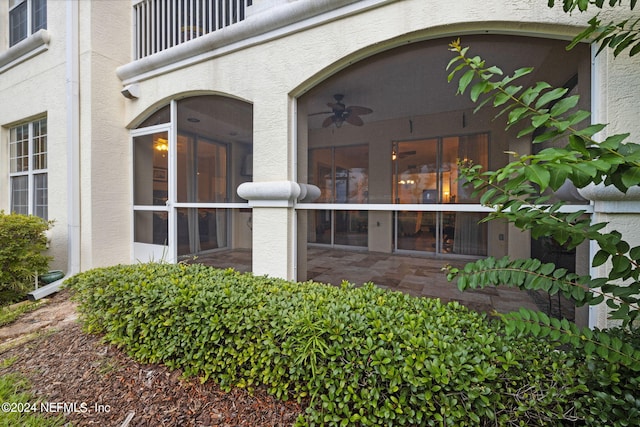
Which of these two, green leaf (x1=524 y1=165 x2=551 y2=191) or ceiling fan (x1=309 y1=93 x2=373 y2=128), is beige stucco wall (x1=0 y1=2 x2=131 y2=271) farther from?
green leaf (x1=524 y1=165 x2=551 y2=191)

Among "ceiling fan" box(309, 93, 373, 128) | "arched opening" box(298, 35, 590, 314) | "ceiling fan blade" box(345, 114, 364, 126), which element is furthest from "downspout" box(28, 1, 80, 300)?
"ceiling fan blade" box(345, 114, 364, 126)

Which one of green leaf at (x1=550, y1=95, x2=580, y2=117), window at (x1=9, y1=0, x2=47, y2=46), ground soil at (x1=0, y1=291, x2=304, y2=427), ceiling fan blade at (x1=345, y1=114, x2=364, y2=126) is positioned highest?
window at (x1=9, y1=0, x2=47, y2=46)

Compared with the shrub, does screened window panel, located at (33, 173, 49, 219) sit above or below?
above

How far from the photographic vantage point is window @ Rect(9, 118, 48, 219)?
17.4ft

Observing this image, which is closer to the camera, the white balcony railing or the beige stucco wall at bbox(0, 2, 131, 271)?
the white balcony railing

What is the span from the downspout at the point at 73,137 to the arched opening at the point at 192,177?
817mm

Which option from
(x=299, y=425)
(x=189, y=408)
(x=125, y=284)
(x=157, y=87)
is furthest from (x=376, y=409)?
(x=157, y=87)

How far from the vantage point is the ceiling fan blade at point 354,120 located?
125 inches

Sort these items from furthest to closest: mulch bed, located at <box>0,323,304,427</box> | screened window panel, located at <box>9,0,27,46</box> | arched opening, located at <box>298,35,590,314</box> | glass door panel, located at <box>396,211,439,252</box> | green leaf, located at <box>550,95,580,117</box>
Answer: screened window panel, located at <box>9,0,27,46</box>, glass door panel, located at <box>396,211,439,252</box>, arched opening, located at <box>298,35,590,314</box>, mulch bed, located at <box>0,323,304,427</box>, green leaf, located at <box>550,95,580,117</box>

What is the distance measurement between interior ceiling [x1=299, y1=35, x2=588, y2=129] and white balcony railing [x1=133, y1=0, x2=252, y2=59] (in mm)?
1852

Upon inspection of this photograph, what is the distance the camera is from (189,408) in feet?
6.47

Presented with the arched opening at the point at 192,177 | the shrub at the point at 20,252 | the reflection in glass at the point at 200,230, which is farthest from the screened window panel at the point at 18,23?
the reflection in glass at the point at 200,230

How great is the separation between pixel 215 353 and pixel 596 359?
8.05ft

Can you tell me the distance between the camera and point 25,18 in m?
5.57
